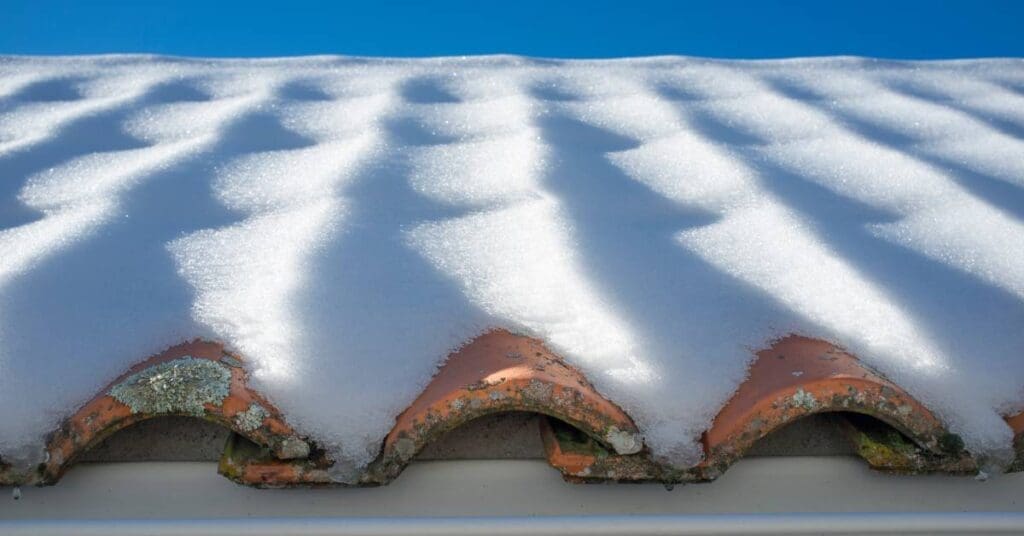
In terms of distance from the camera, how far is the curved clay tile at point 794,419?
1236 millimetres

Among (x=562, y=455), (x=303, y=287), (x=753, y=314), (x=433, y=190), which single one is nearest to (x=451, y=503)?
(x=562, y=455)

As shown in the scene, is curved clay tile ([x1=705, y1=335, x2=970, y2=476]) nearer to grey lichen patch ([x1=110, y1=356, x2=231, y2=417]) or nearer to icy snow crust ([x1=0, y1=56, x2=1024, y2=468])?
icy snow crust ([x1=0, y1=56, x2=1024, y2=468])

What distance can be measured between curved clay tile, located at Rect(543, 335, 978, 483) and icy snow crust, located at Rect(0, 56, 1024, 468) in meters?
0.04

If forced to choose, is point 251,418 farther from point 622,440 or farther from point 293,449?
point 622,440

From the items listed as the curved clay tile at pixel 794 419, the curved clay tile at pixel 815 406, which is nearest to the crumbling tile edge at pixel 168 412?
the curved clay tile at pixel 794 419

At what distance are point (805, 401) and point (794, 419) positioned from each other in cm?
3

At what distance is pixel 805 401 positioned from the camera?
4.06ft

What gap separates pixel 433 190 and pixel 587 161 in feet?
1.49

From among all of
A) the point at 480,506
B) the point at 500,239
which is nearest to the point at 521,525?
the point at 480,506

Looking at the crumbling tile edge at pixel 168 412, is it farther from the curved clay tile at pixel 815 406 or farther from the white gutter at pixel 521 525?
the curved clay tile at pixel 815 406

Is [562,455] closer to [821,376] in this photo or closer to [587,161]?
[821,376]

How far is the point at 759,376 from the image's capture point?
1.32m

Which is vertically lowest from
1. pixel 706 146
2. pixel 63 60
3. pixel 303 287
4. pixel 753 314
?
pixel 753 314

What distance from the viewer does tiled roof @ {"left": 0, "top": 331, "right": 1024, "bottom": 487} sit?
1.21 meters
